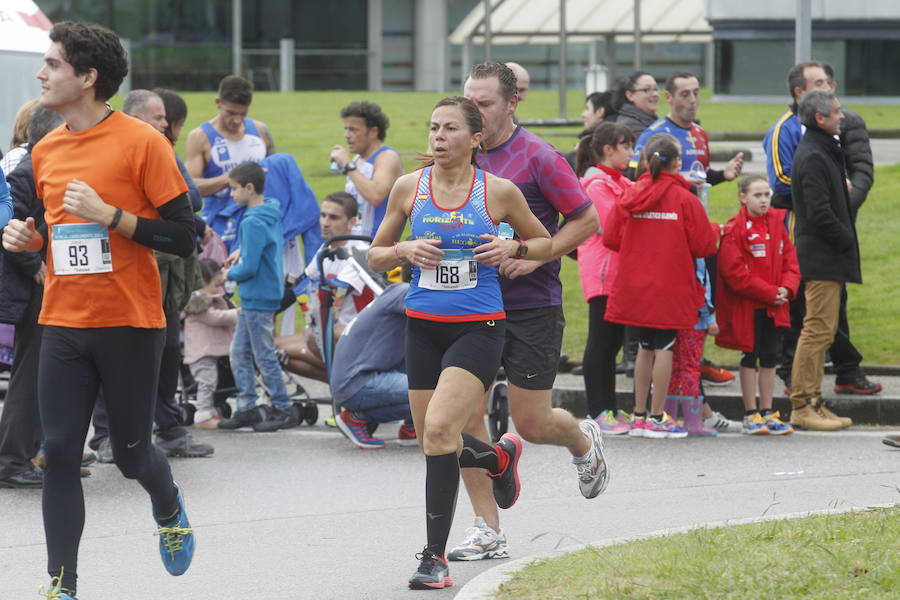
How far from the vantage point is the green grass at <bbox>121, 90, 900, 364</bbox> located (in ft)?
42.5

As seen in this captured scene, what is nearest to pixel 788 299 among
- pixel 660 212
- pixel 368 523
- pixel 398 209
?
pixel 660 212

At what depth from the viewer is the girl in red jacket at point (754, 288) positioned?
9.91m

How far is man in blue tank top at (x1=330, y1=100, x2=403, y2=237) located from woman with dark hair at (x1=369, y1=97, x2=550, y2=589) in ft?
15.3

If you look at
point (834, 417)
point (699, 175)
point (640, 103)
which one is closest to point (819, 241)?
point (699, 175)

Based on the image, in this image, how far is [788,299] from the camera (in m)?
9.97

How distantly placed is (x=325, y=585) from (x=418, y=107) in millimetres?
29548

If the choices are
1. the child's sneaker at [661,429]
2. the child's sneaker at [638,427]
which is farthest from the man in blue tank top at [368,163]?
the child's sneaker at [661,429]

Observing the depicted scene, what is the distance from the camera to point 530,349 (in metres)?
6.42

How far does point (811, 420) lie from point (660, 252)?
1.56 meters

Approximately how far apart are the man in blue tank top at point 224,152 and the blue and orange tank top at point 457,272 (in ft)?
18.3

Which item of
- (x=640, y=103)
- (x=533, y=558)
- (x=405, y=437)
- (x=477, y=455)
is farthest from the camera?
(x=640, y=103)

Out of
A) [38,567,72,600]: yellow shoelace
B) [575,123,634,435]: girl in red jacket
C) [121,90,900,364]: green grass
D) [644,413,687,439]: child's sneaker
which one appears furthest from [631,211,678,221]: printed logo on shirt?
[38,567,72,600]: yellow shoelace

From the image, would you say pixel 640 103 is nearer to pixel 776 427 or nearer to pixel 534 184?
pixel 776 427

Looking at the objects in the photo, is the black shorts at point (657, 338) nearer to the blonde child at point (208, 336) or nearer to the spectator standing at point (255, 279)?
the spectator standing at point (255, 279)
